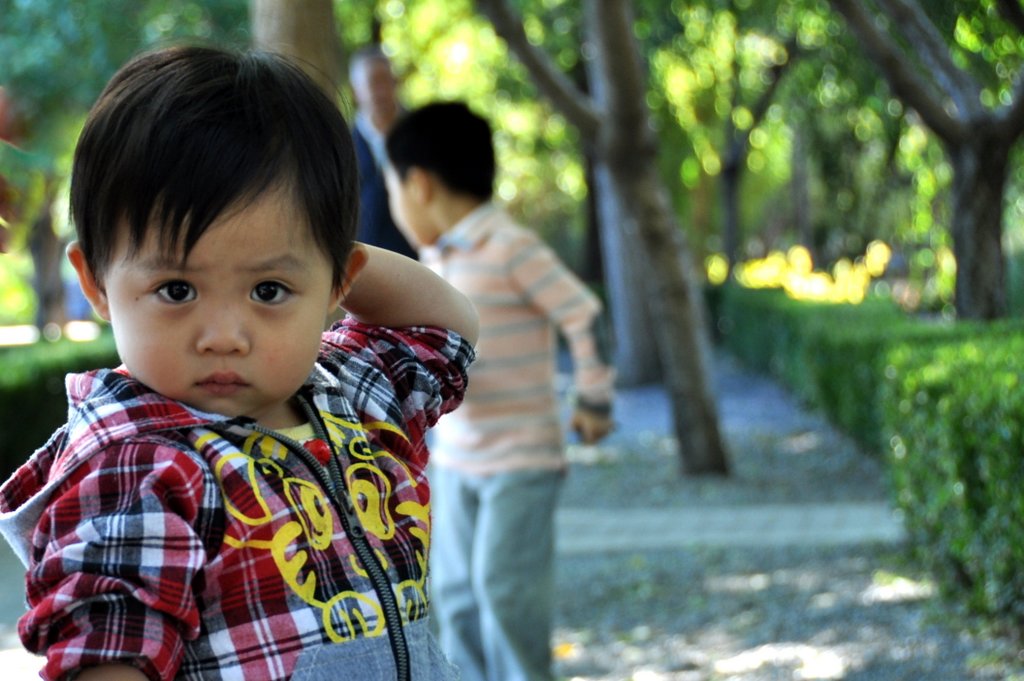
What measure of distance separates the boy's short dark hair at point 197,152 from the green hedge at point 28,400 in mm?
7892

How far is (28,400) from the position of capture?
1009 centimetres

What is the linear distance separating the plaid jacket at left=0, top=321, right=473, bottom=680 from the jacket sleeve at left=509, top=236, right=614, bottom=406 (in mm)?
2684

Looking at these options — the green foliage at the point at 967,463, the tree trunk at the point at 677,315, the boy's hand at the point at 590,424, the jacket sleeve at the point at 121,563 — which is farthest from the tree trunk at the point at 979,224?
the jacket sleeve at the point at 121,563

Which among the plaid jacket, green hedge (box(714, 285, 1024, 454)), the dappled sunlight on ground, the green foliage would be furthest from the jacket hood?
the dappled sunlight on ground

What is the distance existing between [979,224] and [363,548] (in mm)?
7171

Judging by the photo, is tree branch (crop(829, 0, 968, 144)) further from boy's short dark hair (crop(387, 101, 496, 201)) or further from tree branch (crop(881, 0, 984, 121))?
boy's short dark hair (crop(387, 101, 496, 201))

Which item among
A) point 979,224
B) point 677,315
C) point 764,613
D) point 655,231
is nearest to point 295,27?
point 764,613

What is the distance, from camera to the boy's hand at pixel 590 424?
451 cm

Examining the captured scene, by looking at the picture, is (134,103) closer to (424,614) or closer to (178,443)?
(178,443)

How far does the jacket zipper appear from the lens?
1.66 metres

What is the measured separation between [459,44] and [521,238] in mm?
24109

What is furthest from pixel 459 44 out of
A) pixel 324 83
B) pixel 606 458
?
pixel 324 83

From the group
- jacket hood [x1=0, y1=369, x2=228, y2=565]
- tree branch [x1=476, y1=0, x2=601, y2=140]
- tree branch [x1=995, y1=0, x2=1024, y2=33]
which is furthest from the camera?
tree branch [x1=476, y1=0, x2=601, y2=140]

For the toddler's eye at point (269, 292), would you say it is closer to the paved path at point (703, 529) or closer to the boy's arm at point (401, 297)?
the boy's arm at point (401, 297)
